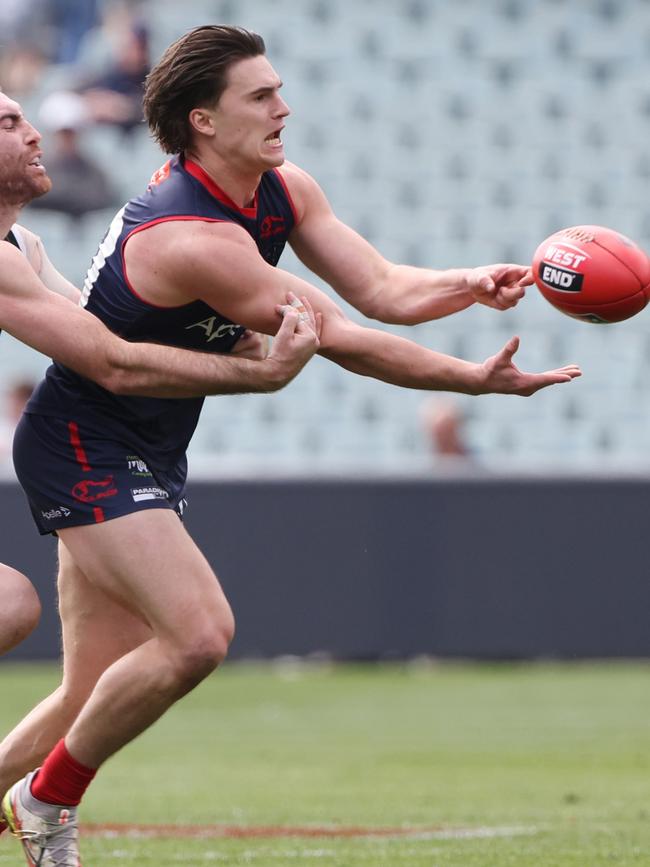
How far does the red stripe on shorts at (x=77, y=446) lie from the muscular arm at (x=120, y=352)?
34cm

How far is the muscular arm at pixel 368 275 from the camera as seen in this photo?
5.52 m

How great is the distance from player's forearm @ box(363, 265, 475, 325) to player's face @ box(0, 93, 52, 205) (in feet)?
3.87

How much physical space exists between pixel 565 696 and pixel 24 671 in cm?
421

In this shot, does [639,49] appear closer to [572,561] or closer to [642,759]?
[572,561]

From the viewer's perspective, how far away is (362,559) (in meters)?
12.5

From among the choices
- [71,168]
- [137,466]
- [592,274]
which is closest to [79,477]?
[137,466]

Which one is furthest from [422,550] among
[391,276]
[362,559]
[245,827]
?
[391,276]

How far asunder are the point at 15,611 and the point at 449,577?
7442 millimetres

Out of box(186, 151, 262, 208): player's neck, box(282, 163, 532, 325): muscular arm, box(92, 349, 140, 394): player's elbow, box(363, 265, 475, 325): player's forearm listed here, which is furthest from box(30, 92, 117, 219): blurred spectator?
box(92, 349, 140, 394): player's elbow

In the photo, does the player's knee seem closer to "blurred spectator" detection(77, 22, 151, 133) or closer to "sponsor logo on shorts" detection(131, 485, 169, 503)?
"sponsor logo on shorts" detection(131, 485, 169, 503)

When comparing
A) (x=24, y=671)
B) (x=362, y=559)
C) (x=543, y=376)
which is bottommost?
(x=24, y=671)

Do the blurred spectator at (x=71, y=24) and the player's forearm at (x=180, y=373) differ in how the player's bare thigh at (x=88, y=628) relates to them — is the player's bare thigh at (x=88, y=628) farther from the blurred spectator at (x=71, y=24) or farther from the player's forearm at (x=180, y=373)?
the blurred spectator at (x=71, y=24)

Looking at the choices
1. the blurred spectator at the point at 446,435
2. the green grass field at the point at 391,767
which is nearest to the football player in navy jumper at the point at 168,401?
the green grass field at the point at 391,767

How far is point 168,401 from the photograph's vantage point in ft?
17.4
